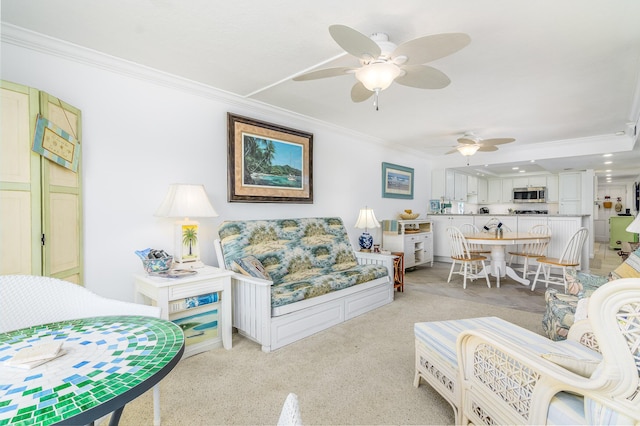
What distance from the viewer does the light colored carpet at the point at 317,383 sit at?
1706mm

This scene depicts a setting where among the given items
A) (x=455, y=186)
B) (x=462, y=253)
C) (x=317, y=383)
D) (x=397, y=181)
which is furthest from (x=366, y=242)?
(x=455, y=186)

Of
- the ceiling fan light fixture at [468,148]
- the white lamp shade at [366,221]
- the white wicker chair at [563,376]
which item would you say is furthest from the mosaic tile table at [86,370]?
the ceiling fan light fixture at [468,148]

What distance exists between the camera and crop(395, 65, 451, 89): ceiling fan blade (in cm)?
204

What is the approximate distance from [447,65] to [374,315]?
2.51 m

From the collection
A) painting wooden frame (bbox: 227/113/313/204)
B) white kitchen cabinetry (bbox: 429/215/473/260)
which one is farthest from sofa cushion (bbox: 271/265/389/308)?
white kitchen cabinetry (bbox: 429/215/473/260)

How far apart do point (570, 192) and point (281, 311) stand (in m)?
7.62

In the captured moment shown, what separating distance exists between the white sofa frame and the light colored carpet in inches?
3.3

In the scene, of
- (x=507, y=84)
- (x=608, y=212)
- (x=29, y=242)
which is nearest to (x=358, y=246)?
(x=507, y=84)

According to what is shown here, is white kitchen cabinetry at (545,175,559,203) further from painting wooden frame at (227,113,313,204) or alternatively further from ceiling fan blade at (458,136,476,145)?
painting wooden frame at (227,113,313,204)

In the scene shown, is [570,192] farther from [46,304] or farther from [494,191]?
[46,304]

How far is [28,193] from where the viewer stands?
5.84ft

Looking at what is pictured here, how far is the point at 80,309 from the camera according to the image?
55.9 inches

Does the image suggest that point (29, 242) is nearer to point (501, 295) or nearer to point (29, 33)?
point (29, 33)

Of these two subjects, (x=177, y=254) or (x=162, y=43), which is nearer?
(x=162, y=43)
